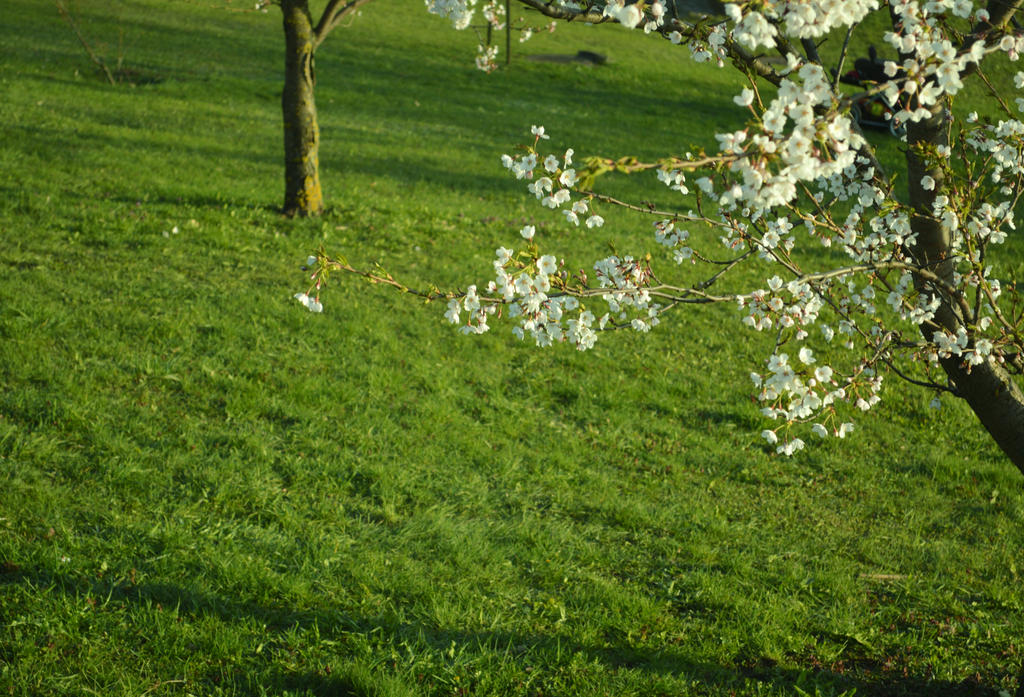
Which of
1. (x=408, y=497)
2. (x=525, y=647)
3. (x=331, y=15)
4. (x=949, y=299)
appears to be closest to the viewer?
(x=949, y=299)

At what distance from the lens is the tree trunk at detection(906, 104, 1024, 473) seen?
374 centimetres

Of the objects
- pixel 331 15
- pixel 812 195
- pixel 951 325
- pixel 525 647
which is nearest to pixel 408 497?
pixel 525 647

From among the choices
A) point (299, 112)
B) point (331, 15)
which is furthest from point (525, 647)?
point (331, 15)

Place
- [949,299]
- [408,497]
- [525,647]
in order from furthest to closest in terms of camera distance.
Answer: [408,497] → [525,647] → [949,299]

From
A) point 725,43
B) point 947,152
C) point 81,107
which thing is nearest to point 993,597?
point 947,152

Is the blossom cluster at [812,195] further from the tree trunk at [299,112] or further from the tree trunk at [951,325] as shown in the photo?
the tree trunk at [299,112]

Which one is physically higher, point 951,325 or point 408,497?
point 951,325

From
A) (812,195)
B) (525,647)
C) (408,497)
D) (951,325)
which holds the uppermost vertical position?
(812,195)

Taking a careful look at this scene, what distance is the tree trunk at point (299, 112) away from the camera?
10.4m

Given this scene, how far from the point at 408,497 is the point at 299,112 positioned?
22.5 feet

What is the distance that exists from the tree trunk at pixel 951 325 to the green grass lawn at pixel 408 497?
5.01ft

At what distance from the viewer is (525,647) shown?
14.2 feet

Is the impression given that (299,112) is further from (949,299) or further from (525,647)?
(949,299)

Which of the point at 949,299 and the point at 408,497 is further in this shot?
the point at 408,497
